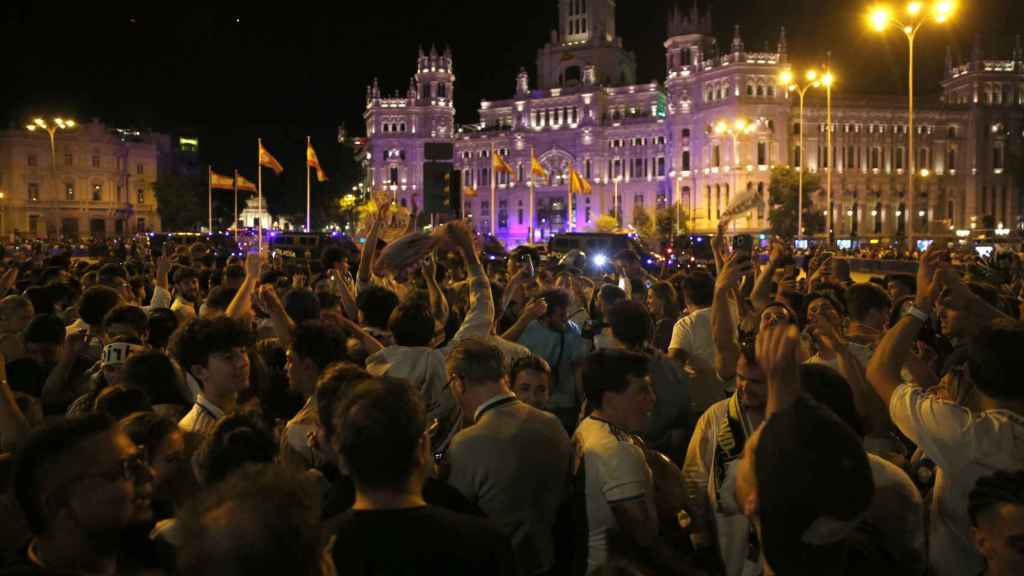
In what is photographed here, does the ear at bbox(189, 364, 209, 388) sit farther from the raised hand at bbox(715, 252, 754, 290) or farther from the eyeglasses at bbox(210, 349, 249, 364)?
the raised hand at bbox(715, 252, 754, 290)

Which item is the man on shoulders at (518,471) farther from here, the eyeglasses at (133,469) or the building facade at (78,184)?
the building facade at (78,184)

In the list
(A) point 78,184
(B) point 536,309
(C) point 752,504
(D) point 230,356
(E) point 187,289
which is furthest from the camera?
(A) point 78,184

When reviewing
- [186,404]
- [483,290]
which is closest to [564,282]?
[483,290]

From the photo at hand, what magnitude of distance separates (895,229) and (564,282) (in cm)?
8510

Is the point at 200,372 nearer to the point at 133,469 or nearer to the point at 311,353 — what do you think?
the point at 311,353

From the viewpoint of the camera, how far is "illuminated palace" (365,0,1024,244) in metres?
80.1

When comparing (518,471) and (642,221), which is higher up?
(642,221)

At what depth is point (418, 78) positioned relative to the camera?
103312 millimetres

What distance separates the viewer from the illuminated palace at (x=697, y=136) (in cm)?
8006

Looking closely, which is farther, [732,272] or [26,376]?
[732,272]

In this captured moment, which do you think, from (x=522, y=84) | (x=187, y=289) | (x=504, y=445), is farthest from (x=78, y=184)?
(x=504, y=445)

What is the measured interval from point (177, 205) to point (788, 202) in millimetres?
52555

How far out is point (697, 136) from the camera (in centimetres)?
8338

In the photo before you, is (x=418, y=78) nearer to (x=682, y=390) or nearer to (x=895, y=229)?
(x=895, y=229)
